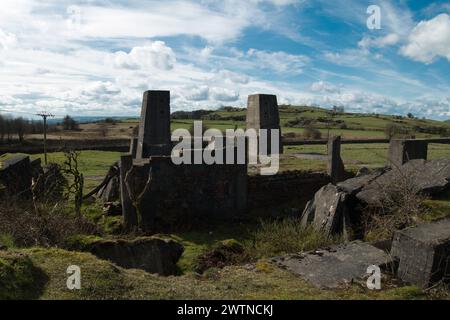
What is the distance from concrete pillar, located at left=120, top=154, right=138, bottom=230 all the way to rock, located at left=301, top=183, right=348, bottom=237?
5.22 meters

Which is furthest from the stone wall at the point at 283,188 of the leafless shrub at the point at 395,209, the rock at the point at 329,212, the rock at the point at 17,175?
the rock at the point at 17,175

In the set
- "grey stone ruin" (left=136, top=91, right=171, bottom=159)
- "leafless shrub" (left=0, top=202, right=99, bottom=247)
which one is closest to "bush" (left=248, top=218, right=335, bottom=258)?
"leafless shrub" (left=0, top=202, right=99, bottom=247)

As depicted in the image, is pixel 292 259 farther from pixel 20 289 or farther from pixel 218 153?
pixel 218 153

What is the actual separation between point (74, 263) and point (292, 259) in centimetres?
338

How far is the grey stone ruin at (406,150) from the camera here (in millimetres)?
13445

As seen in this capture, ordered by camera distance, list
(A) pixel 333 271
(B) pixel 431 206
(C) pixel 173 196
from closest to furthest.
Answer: (A) pixel 333 271, (B) pixel 431 206, (C) pixel 173 196

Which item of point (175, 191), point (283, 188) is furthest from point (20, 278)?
point (283, 188)

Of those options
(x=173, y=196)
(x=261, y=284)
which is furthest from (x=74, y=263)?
(x=173, y=196)

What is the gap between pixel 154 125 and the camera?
680 inches

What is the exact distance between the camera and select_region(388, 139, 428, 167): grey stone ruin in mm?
13445

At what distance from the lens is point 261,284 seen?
5.48 metres

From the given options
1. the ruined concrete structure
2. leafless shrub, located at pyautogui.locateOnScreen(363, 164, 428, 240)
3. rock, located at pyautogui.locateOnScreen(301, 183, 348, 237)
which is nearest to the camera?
leafless shrub, located at pyautogui.locateOnScreen(363, 164, 428, 240)

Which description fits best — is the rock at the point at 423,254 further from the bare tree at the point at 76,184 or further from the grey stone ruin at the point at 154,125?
the grey stone ruin at the point at 154,125

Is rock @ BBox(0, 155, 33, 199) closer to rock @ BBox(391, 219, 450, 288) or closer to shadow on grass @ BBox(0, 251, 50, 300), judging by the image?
shadow on grass @ BBox(0, 251, 50, 300)
